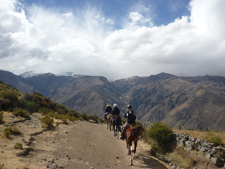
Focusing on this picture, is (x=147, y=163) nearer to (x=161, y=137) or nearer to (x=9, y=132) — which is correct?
(x=161, y=137)

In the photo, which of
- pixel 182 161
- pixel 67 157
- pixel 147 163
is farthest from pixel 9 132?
pixel 182 161

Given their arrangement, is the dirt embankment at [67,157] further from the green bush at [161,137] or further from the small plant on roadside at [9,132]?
the green bush at [161,137]

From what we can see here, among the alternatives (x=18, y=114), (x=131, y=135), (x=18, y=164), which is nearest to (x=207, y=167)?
(x=131, y=135)

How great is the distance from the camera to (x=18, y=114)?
19125 millimetres

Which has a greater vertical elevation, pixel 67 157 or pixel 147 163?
pixel 67 157

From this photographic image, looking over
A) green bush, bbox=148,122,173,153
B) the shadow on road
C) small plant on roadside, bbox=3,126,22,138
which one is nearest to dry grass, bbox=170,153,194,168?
green bush, bbox=148,122,173,153

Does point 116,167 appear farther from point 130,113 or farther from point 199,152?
point 199,152

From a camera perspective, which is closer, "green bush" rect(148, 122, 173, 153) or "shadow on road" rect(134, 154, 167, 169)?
"shadow on road" rect(134, 154, 167, 169)

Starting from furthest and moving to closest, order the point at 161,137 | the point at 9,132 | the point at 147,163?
the point at 161,137 < the point at 9,132 < the point at 147,163

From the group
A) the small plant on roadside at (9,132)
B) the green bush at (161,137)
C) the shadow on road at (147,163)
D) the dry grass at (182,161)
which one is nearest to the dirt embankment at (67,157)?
the shadow on road at (147,163)

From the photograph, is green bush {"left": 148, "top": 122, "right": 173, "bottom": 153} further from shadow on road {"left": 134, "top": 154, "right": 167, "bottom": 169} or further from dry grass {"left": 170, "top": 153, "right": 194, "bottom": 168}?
shadow on road {"left": 134, "top": 154, "right": 167, "bottom": 169}

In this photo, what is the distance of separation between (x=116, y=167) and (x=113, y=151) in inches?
117

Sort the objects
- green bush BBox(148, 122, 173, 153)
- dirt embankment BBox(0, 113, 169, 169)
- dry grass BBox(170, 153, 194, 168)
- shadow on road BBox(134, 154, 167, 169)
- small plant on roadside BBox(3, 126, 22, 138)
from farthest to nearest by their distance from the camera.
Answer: green bush BBox(148, 122, 173, 153) → dry grass BBox(170, 153, 194, 168) → small plant on roadside BBox(3, 126, 22, 138) → shadow on road BBox(134, 154, 167, 169) → dirt embankment BBox(0, 113, 169, 169)

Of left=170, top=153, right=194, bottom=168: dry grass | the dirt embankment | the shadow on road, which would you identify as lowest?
left=170, top=153, right=194, bottom=168: dry grass
